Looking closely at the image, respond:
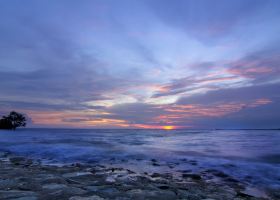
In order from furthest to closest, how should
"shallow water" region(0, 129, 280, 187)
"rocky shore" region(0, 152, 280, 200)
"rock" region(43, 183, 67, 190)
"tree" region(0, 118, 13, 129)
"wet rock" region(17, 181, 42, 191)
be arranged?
"tree" region(0, 118, 13, 129) → "shallow water" region(0, 129, 280, 187) → "rock" region(43, 183, 67, 190) → "wet rock" region(17, 181, 42, 191) → "rocky shore" region(0, 152, 280, 200)

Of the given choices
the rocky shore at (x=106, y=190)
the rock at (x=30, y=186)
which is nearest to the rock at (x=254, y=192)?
the rocky shore at (x=106, y=190)

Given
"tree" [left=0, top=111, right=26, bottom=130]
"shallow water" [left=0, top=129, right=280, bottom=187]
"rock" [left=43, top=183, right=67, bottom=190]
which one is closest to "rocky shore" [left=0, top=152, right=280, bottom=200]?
"rock" [left=43, top=183, right=67, bottom=190]

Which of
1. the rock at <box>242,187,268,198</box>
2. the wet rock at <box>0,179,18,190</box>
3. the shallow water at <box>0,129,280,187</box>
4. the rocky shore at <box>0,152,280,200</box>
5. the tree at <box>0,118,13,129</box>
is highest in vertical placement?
the tree at <box>0,118,13,129</box>

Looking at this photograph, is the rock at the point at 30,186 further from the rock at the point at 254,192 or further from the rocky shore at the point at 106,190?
the rock at the point at 254,192

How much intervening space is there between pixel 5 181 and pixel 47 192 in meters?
1.74

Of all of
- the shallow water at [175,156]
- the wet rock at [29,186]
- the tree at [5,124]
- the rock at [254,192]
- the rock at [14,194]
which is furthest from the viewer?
the tree at [5,124]

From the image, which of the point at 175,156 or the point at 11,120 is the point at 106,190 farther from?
the point at 11,120

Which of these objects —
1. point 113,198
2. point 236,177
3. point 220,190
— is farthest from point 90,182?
point 236,177

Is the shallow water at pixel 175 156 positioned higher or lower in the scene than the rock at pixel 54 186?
lower

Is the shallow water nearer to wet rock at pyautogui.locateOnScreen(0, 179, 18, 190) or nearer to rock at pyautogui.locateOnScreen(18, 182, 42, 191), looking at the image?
rock at pyautogui.locateOnScreen(18, 182, 42, 191)

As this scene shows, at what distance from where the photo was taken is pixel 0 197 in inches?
183

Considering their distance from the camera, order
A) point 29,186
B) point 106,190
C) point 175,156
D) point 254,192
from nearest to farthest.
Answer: point 106,190, point 29,186, point 254,192, point 175,156

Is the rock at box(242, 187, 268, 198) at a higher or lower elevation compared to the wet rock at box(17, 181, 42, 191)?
lower

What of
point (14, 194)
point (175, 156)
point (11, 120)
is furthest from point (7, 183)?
point (11, 120)
